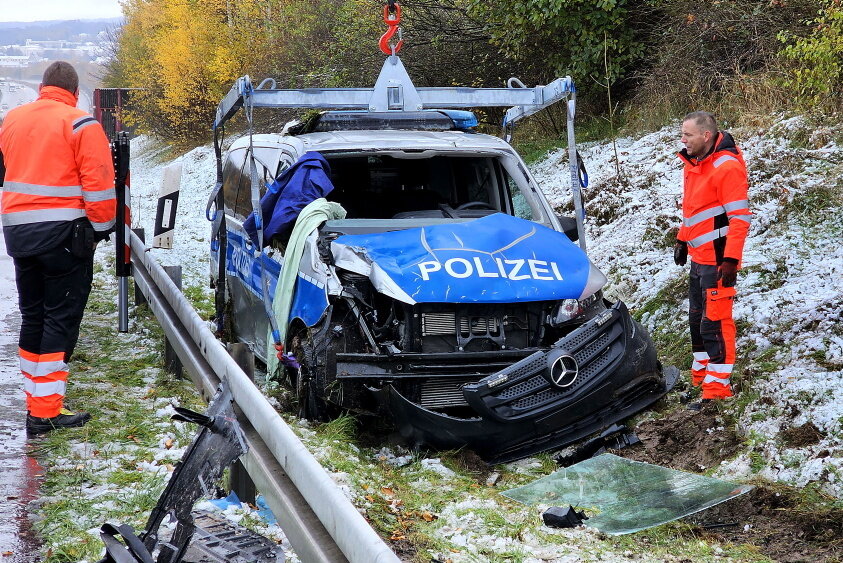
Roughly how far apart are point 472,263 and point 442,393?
2.74 ft

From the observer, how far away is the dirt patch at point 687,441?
558 cm

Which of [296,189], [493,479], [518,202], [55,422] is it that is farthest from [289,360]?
[518,202]

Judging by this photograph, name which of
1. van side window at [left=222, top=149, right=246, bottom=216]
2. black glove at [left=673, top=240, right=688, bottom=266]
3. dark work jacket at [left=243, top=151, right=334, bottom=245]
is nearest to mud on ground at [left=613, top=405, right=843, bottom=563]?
black glove at [left=673, top=240, right=688, bottom=266]

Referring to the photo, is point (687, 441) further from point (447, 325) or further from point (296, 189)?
point (296, 189)

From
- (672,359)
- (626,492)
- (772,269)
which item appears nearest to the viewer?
(626,492)

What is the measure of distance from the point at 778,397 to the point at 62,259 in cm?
459

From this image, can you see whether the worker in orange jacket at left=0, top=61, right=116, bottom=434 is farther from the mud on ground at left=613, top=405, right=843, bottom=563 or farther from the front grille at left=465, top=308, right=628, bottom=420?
the mud on ground at left=613, top=405, right=843, bottom=563

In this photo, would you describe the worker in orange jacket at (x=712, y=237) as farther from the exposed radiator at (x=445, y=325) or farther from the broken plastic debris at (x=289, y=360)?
the broken plastic debris at (x=289, y=360)

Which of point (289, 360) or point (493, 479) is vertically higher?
point (289, 360)

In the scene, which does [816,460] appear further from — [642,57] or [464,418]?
[642,57]

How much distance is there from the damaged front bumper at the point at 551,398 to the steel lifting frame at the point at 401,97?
146cm

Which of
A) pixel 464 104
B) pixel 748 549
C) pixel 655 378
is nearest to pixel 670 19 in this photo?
pixel 464 104

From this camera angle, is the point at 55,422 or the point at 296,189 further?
the point at 296,189

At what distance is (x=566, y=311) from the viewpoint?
232 inches
